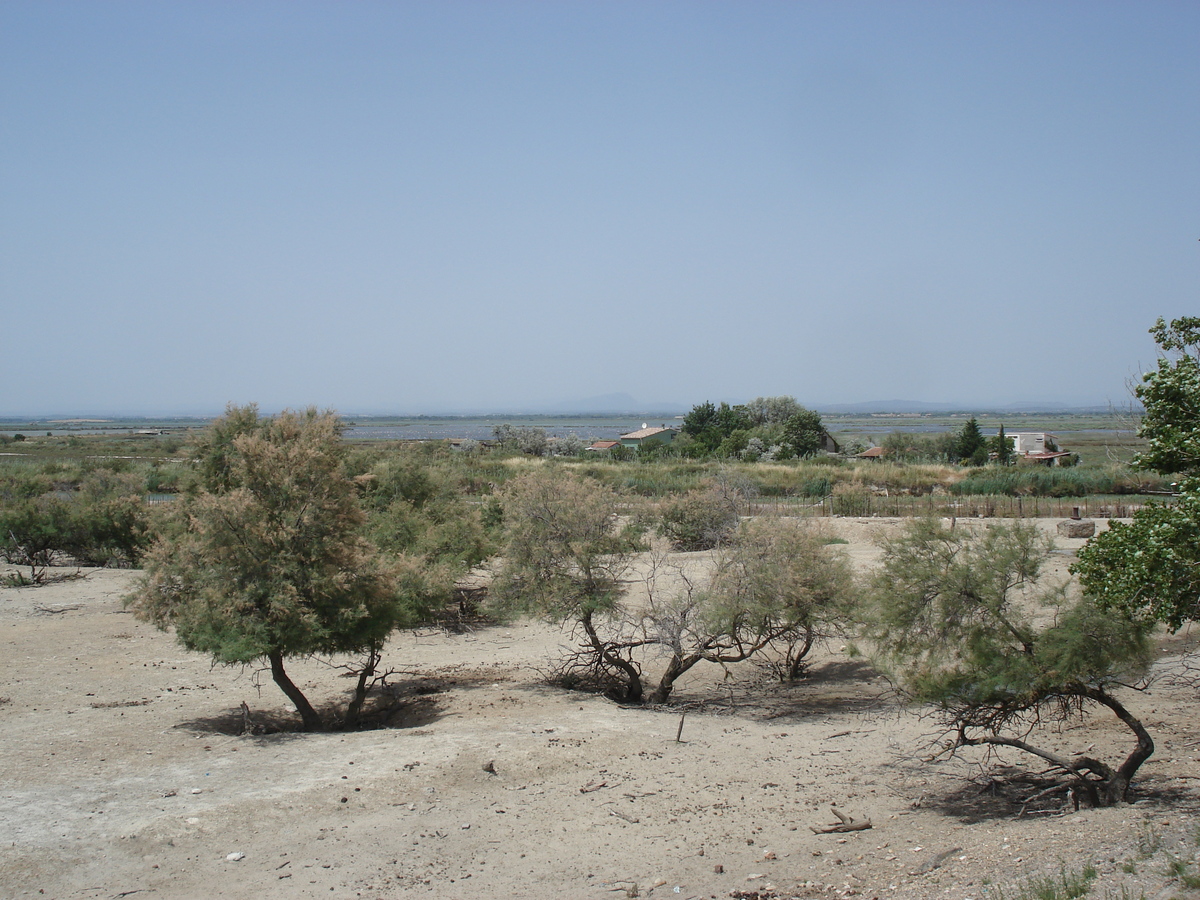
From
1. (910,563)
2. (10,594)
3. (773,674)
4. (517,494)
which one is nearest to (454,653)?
(517,494)

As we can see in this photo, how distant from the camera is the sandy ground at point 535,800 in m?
8.44

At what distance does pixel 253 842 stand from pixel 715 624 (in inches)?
340

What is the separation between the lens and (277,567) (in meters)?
13.1

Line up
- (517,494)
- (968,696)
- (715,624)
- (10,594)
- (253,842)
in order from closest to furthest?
(253,842)
(968,696)
(715,624)
(517,494)
(10,594)

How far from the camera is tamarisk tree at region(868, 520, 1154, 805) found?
962 centimetres

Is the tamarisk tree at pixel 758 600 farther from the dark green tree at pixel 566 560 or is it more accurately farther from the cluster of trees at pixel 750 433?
the cluster of trees at pixel 750 433

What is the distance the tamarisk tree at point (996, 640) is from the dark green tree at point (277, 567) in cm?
833

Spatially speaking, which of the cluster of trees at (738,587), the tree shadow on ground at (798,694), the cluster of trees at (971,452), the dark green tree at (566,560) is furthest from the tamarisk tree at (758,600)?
the cluster of trees at (971,452)

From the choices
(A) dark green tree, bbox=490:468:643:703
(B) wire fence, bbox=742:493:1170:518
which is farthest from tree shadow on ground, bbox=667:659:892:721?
(B) wire fence, bbox=742:493:1170:518

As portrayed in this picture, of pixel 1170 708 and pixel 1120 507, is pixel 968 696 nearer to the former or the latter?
pixel 1170 708

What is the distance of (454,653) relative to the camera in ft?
68.8

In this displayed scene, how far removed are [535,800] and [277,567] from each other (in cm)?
553

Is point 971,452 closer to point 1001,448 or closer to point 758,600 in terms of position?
point 1001,448

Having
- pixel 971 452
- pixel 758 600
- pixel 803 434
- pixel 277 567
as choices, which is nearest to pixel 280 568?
pixel 277 567
